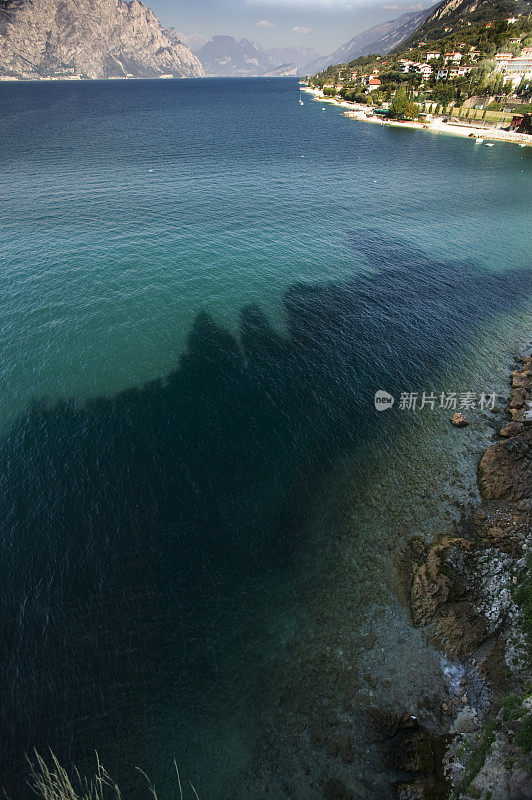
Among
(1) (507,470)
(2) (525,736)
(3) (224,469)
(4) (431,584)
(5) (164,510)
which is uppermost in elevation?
(1) (507,470)

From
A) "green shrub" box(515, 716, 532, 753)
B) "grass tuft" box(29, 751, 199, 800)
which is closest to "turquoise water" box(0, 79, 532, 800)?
"grass tuft" box(29, 751, 199, 800)

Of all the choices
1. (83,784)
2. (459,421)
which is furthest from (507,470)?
(83,784)

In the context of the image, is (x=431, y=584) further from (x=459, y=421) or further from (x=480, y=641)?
(x=459, y=421)

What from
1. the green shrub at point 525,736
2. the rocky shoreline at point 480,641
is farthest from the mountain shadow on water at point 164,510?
the green shrub at point 525,736

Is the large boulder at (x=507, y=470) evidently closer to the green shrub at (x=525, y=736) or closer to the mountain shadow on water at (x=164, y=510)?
the mountain shadow on water at (x=164, y=510)

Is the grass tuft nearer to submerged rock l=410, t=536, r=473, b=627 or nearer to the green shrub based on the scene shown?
the green shrub

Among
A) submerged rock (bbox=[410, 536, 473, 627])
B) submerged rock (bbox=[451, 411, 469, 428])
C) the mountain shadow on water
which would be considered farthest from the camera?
submerged rock (bbox=[451, 411, 469, 428])
